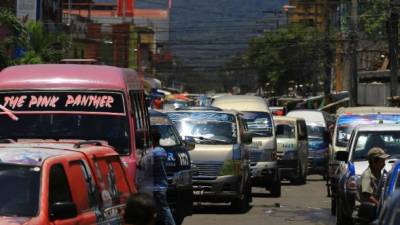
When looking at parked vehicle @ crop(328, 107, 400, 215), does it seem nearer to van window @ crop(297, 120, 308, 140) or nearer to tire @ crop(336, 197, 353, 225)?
tire @ crop(336, 197, 353, 225)

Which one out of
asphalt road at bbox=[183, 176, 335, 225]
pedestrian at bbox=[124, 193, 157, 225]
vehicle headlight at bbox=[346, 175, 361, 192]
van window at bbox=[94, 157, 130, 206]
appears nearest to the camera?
pedestrian at bbox=[124, 193, 157, 225]

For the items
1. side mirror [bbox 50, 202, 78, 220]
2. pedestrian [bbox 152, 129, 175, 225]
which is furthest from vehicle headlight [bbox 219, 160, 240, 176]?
side mirror [bbox 50, 202, 78, 220]

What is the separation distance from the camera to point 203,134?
1920 cm

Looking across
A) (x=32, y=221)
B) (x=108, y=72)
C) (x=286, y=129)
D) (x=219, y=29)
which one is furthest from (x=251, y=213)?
(x=219, y=29)

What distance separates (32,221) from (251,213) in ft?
39.4

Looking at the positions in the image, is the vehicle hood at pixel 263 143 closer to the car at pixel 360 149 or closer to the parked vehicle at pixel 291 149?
the parked vehicle at pixel 291 149

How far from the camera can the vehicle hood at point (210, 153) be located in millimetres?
18422

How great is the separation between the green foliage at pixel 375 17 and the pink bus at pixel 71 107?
2717 cm

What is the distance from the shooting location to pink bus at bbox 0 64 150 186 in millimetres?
11984

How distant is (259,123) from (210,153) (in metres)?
5.77

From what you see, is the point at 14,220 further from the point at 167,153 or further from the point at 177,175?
the point at 167,153

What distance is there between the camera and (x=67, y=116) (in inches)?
477

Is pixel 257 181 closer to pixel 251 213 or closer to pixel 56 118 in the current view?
pixel 251 213

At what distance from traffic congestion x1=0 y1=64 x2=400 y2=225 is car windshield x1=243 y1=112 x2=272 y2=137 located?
0.10 m
